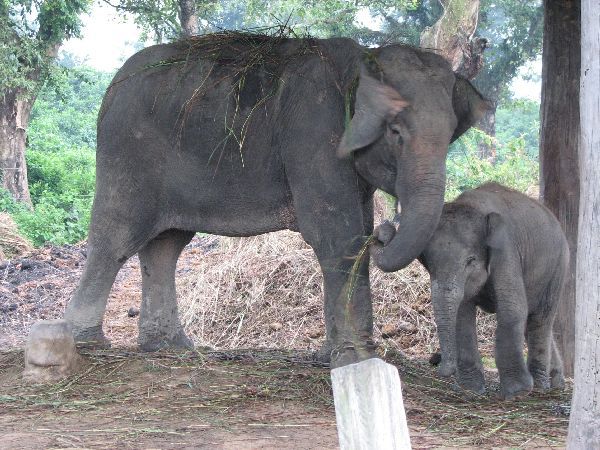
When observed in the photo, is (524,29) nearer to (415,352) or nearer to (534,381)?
(415,352)

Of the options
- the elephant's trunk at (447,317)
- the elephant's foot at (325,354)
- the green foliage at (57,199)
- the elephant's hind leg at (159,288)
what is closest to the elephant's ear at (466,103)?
the elephant's trunk at (447,317)

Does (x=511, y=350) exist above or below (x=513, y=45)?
below

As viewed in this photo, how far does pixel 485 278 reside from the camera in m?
6.09

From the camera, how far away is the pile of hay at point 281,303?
9547 millimetres

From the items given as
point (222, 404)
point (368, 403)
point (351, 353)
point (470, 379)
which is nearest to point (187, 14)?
point (351, 353)

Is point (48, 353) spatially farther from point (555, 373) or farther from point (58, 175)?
point (58, 175)

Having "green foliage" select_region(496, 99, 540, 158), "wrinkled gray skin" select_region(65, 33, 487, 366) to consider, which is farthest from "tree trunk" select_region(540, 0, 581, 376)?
"green foliage" select_region(496, 99, 540, 158)

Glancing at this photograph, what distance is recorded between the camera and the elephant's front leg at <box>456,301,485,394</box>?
617 centimetres

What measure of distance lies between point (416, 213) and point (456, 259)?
52cm

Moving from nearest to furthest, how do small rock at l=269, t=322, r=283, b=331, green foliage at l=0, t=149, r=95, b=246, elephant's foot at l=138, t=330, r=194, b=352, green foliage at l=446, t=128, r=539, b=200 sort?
elephant's foot at l=138, t=330, r=194, b=352, small rock at l=269, t=322, r=283, b=331, green foliage at l=446, t=128, r=539, b=200, green foliage at l=0, t=149, r=95, b=246

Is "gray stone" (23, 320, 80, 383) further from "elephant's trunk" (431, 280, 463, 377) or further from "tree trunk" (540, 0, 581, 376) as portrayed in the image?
"tree trunk" (540, 0, 581, 376)

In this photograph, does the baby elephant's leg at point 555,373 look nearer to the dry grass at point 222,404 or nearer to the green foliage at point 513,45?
the dry grass at point 222,404

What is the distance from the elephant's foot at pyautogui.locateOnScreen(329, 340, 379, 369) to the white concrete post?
3284 mm

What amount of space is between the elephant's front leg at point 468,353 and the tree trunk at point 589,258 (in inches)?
93.5
